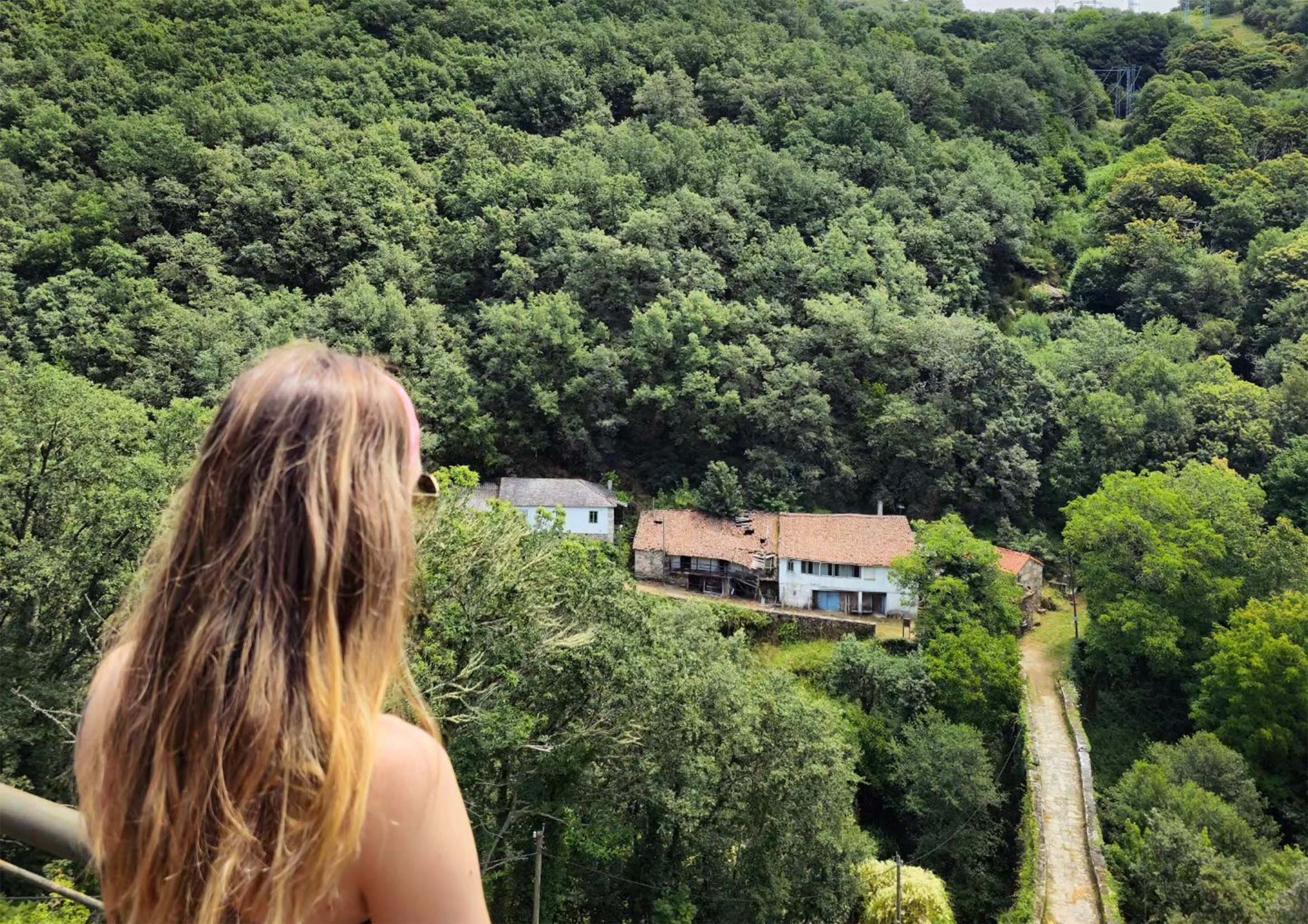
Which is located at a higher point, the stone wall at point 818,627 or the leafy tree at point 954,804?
the stone wall at point 818,627

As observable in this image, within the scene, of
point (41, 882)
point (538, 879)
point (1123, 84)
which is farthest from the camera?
point (1123, 84)

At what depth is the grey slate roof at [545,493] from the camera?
2517 centimetres

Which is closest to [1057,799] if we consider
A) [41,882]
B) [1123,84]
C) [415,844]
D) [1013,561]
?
[1013,561]

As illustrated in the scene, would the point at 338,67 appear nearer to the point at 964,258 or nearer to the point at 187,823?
the point at 964,258

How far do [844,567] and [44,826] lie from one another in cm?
2401

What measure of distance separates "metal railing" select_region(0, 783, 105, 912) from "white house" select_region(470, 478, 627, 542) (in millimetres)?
23520

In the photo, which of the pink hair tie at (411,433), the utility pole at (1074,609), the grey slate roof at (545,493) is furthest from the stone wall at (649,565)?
the pink hair tie at (411,433)

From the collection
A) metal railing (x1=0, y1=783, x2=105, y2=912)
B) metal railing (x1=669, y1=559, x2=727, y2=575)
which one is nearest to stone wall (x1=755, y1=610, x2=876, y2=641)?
metal railing (x1=669, y1=559, x2=727, y2=575)

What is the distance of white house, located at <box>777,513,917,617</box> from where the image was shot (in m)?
24.4

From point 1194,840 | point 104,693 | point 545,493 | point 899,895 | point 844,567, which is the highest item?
point 545,493

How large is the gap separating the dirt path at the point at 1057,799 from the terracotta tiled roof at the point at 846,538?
462 cm

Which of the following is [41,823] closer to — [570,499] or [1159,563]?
[570,499]

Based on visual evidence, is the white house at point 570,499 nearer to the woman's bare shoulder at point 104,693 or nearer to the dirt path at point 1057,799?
the dirt path at point 1057,799

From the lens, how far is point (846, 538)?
25062 millimetres
